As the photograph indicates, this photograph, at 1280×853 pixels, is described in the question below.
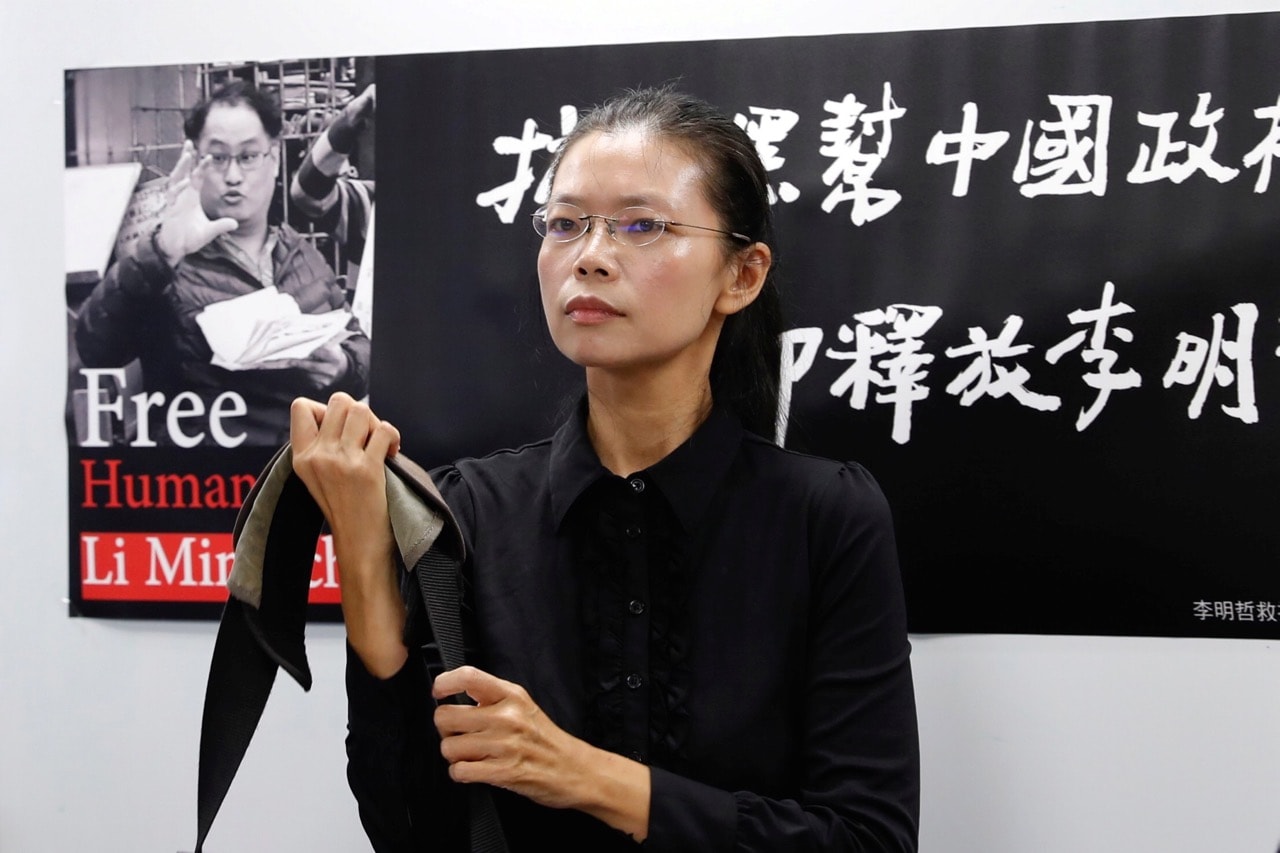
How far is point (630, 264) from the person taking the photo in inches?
37.7

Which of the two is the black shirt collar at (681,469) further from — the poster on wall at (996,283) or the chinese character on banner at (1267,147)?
the chinese character on banner at (1267,147)

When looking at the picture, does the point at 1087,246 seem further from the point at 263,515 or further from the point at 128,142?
the point at 128,142

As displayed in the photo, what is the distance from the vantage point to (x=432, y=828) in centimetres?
94

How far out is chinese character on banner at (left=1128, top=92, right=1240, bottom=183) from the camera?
1.30 metres

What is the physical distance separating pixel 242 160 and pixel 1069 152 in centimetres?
110

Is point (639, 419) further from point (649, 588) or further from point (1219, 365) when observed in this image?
point (1219, 365)

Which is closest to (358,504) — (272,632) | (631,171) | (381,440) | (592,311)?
(381,440)

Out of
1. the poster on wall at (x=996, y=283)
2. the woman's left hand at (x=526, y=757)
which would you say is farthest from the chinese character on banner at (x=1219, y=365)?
the woman's left hand at (x=526, y=757)

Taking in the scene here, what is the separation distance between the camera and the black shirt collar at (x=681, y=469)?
1.00m

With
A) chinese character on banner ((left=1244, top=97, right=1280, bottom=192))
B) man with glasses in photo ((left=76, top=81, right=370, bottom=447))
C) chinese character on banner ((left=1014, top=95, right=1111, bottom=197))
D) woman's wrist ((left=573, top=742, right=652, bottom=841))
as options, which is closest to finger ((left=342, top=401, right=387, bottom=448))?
woman's wrist ((left=573, top=742, right=652, bottom=841))

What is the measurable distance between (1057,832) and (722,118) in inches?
38.7

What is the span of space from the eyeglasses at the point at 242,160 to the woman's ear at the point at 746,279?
0.75 meters

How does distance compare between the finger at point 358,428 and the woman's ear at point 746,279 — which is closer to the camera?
the finger at point 358,428

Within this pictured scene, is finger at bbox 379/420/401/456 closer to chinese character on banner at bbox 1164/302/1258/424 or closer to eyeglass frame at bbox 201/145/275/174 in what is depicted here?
eyeglass frame at bbox 201/145/275/174
